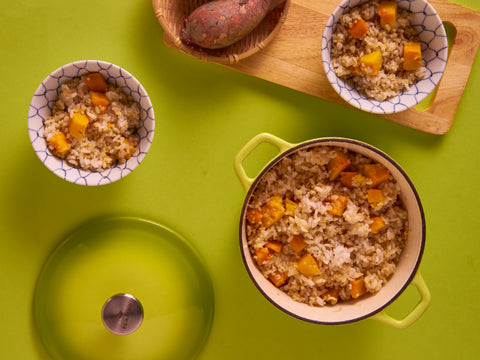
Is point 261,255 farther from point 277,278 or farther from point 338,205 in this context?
point 338,205

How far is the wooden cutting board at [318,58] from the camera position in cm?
145

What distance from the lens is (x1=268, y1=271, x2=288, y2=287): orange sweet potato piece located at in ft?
4.57

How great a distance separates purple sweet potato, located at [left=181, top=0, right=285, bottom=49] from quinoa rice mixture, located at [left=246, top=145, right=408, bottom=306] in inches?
16.9

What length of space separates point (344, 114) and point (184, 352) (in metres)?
1.00

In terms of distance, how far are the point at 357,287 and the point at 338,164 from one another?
40 centimetres

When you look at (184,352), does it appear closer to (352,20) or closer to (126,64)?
(126,64)

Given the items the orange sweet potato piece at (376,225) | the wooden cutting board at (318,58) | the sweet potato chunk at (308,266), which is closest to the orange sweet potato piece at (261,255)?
the sweet potato chunk at (308,266)

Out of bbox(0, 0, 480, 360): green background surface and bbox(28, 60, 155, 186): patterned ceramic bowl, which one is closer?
bbox(28, 60, 155, 186): patterned ceramic bowl

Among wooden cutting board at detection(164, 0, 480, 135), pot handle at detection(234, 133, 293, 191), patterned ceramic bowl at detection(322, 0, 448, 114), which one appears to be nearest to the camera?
pot handle at detection(234, 133, 293, 191)

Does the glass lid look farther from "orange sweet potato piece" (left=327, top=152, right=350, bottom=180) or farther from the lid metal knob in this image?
"orange sweet potato piece" (left=327, top=152, right=350, bottom=180)

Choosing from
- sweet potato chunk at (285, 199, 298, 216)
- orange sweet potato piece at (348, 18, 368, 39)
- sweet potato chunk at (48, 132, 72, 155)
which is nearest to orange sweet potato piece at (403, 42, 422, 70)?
orange sweet potato piece at (348, 18, 368, 39)

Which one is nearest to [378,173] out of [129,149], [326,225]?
[326,225]

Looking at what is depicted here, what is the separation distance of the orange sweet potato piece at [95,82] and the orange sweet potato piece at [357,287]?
101 cm

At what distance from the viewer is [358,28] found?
135cm
